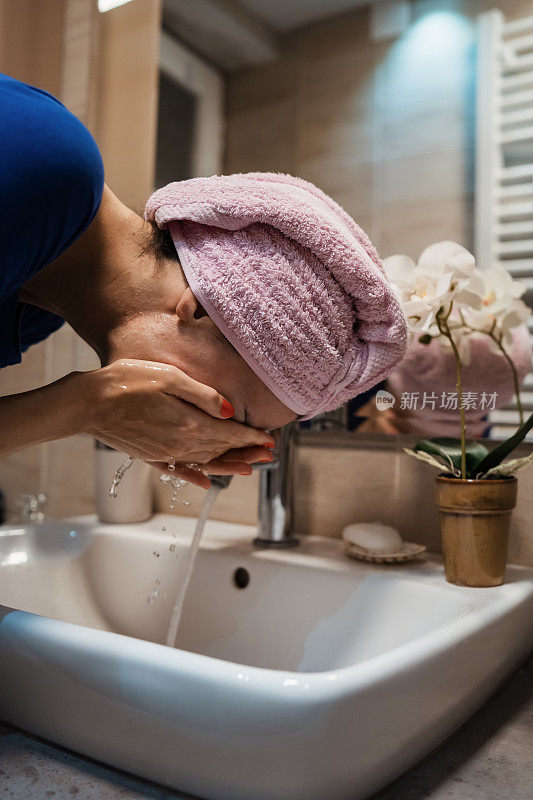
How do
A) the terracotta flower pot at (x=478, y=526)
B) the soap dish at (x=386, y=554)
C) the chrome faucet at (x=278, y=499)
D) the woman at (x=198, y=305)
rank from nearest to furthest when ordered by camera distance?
the woman at (x=198, y=305), the terracotta flower pot at (x=478, y=526), the soap dish at (x=386, y=554), the chrome faucet at (x=278, y=499)

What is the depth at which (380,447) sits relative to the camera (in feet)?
3.10

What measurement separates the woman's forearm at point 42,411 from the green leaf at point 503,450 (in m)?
0.44

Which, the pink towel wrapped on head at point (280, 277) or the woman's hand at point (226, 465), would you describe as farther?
the woman's hand at point (226, 465)

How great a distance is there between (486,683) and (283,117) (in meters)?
0.84

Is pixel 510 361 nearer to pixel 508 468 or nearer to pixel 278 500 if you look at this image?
pixel 508 468

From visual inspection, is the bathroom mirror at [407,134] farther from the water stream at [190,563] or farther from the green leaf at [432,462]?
the water stream at [190,563]

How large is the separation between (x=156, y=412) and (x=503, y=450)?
1.25ft

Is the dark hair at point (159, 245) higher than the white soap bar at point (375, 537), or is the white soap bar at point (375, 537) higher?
the dark hair at point (159, 245)

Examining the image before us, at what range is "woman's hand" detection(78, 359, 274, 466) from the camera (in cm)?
62

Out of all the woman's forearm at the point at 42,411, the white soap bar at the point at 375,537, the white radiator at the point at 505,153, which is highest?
the white radiator at the point at 505,153

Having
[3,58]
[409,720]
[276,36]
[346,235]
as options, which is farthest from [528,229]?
[3,58]

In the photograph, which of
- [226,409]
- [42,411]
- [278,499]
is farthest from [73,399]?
[278,499]

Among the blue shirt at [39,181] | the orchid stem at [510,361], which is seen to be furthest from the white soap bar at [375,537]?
the blue shirt at [39,181]

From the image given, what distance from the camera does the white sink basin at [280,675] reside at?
46 cm
